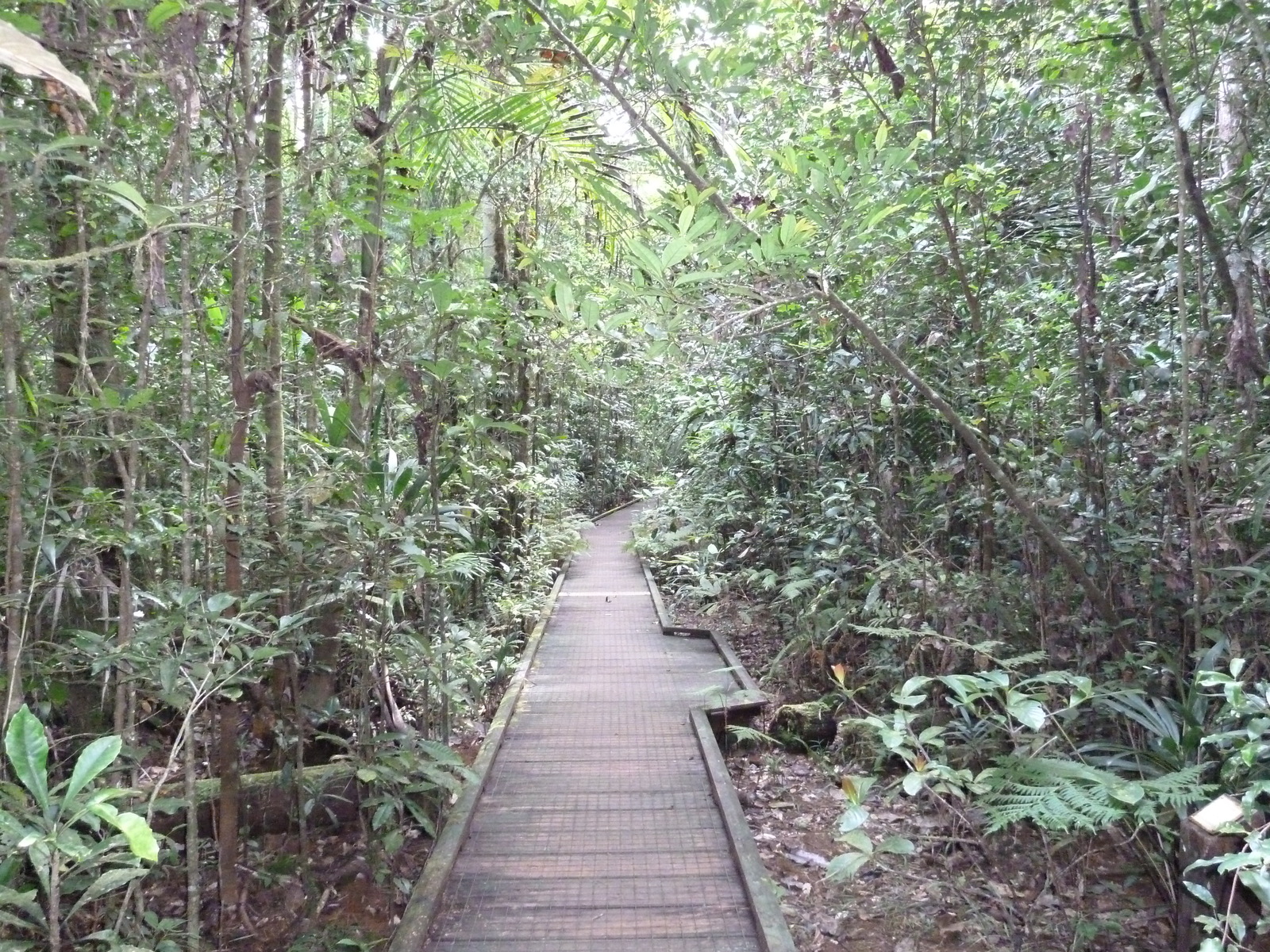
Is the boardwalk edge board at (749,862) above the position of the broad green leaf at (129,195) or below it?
below

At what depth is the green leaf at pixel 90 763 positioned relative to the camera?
5.29 feet

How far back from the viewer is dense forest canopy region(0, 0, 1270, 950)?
244cm

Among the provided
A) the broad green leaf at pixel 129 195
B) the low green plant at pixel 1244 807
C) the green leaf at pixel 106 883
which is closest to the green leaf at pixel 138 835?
the green leaf at pixel 106 883

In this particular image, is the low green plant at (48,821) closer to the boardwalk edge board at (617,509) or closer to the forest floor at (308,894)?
the forest floor at (308,894)

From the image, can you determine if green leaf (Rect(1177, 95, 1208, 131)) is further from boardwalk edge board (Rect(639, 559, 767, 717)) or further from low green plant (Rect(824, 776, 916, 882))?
boardwalk edge board (Rect(639, 559, 767, 717))

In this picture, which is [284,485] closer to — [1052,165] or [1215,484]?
[1215,484]

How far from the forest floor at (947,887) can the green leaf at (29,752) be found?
2.03 metres

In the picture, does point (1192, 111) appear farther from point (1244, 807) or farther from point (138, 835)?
point (138, 835)

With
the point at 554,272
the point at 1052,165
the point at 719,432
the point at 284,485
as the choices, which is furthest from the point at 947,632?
the point at 719,432

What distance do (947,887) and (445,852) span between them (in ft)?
6.77

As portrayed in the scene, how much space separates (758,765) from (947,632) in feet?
4.59

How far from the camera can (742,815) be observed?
3.44 metres

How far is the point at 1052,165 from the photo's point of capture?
13.0 feet

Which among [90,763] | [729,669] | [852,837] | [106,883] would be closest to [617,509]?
[729,669]
